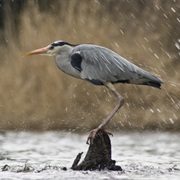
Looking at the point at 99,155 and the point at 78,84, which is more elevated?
the point at 78,84

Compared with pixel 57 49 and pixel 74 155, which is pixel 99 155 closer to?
pixel 57 49

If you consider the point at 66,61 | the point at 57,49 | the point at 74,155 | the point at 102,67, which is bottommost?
the point at 74,155

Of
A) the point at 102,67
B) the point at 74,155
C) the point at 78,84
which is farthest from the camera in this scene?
the point at 78,84

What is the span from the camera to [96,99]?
15461mm

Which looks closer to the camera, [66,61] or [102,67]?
[102,67]

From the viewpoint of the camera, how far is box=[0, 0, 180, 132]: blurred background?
15.3m

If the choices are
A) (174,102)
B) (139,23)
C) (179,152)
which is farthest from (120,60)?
(139,23)

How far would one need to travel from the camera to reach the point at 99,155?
10.8 meters

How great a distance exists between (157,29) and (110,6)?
220 centimetres

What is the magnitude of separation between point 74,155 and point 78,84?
8.12 ft

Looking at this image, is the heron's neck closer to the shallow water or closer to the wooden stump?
the wooden stump

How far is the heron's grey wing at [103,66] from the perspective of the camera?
36.2 ft

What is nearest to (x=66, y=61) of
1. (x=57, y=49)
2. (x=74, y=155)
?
(x=57, y=49)

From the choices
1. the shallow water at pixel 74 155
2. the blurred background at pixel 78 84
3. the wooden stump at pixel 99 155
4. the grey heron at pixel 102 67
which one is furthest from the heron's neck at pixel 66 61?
the blurred background at pixel 78 84
